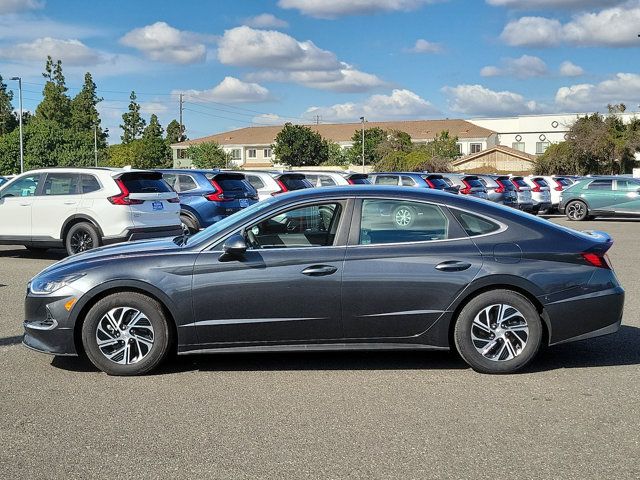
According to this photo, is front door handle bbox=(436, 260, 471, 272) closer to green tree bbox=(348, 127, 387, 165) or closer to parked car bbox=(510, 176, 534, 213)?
parked car bbox=(510, 176, 534, 213)

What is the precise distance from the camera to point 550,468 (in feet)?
13.5

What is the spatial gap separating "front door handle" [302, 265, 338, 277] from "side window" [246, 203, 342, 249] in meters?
0.22

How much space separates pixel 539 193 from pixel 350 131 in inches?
3326

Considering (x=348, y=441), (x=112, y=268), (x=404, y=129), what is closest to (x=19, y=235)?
(x=112, y=268)

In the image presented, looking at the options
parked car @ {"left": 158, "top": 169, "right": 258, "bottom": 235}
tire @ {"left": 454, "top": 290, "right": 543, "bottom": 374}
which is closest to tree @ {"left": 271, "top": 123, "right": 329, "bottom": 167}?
parked car @ {"left": 158, "top": 169, "right": 258, "bottom": 235}

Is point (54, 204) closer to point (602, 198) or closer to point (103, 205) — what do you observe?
point (103, 205)

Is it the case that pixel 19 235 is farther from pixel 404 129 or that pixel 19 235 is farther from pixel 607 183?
pixel 404 129

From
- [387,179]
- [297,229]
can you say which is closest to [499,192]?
[387,179]

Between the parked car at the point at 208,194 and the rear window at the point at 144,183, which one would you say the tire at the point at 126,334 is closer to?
the rear window at the point at 144,183

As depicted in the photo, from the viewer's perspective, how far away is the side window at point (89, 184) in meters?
13.1

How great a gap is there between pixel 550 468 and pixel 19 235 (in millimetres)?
11656

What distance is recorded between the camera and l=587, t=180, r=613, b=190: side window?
84.1 feet

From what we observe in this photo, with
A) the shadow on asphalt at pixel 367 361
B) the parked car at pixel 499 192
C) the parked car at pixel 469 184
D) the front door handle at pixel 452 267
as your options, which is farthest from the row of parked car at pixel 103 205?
the parked car at pixel 499 192

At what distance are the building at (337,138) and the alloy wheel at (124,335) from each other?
98.5 meters
